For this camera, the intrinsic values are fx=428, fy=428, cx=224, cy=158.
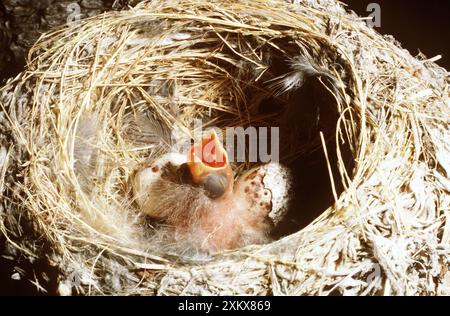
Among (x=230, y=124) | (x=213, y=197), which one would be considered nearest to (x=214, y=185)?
(x=213, y=197)

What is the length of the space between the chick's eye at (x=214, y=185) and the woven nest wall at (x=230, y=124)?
221 mm

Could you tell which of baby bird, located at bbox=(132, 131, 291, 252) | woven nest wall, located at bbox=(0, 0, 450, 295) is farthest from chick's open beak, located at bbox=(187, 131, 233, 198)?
woven nest wall, located at bbox=(0, 0, 450, 295)

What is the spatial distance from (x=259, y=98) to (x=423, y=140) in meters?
0.61

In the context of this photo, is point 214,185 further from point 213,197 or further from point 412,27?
point 412,27

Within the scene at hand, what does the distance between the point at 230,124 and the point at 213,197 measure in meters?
0.36

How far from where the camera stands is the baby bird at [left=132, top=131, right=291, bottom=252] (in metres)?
1.32

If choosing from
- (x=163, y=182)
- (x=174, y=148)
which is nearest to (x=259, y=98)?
(x=174, y=148)

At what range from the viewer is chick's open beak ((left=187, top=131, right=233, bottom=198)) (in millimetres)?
1347

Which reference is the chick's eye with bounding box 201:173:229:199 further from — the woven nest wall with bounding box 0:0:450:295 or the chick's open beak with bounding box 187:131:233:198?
the woven nest wall with bounding box 0:0:450:295

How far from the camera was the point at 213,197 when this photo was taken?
1.37m

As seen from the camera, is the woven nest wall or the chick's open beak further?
the chick's open beak

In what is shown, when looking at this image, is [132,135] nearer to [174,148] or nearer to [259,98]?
[174,148]

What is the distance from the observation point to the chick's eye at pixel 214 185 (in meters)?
1.34

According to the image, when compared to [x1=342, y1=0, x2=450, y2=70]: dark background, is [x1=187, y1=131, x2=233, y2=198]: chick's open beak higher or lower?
lower
